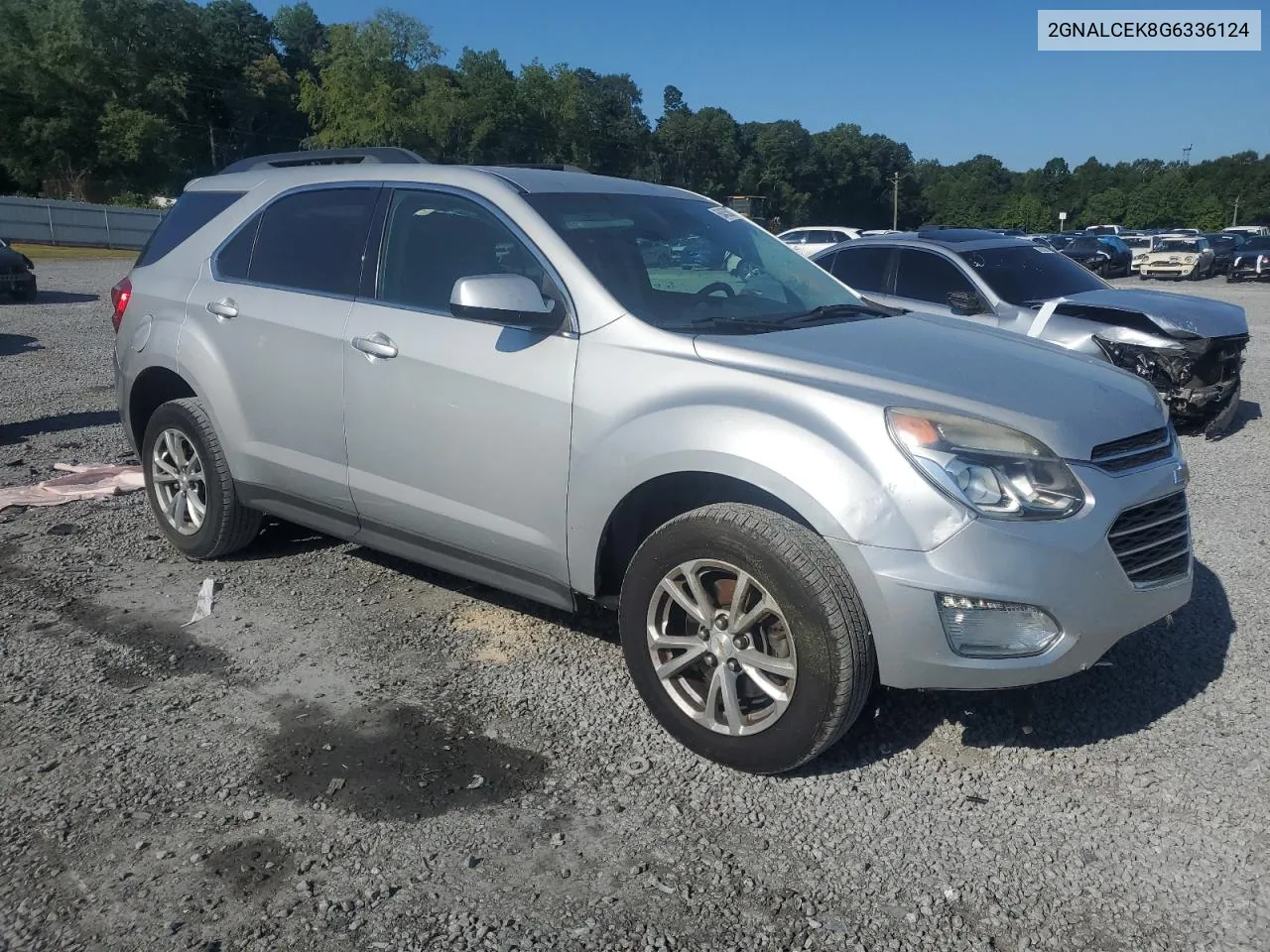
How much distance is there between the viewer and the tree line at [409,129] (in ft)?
215

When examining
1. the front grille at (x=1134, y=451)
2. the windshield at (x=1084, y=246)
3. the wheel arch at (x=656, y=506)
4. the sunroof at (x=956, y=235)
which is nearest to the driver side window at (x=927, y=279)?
the sunroof at (x=956, y=235)

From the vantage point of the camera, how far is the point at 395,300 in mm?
4309

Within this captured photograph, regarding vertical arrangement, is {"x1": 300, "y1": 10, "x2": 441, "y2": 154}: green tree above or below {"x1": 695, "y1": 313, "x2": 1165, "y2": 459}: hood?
above

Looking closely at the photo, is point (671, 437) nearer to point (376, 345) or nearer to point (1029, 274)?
point (376, 345)

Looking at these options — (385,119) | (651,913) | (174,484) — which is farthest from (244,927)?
(385,119)

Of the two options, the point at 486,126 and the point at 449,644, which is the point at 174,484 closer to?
the point at 449,644

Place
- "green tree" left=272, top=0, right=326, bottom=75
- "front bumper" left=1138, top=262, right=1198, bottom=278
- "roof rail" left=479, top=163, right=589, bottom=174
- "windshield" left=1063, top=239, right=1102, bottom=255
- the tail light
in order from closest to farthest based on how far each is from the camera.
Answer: "roof rail" left=479, top=163, right=589, bottom=174
the tail light
"windshield" left=1063, top=239, right=1102, bottom=255
"front bumper" left=1138, top=262, right=1198, bottom=278
"green tree" left=272, top=0, right=326, bottom=75

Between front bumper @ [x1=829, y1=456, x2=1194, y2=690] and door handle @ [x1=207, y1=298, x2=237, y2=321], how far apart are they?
3118 millimetres

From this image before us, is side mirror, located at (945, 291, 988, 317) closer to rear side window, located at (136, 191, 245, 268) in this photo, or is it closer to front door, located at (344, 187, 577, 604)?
front door, located at (344, 187, 577, 604)

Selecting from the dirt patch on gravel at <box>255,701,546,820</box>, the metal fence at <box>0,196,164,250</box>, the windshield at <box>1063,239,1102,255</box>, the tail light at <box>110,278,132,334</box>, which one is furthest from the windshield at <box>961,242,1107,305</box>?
the metal fence at <box>0,196,164,250</box>

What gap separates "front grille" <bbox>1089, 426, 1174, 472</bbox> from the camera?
10.7ft

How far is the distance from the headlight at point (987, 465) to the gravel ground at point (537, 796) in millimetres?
944

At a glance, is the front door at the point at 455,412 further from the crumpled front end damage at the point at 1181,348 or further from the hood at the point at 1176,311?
the hood at the point at 1176,311

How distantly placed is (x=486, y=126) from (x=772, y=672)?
88419 millimetres
